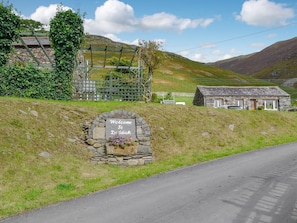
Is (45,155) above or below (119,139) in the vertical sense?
below

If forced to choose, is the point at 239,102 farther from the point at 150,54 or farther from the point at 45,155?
the point at 45,155

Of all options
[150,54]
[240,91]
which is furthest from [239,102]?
[150,54]

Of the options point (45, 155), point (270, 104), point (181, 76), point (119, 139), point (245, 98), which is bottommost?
point (45, 155)

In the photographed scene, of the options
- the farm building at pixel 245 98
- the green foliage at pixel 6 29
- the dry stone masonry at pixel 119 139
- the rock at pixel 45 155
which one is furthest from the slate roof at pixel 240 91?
the rock at pixel 45 155

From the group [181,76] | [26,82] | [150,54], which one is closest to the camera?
[26,82]

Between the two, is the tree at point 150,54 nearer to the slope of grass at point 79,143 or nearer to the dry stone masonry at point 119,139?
the slope of grass at point 79,143

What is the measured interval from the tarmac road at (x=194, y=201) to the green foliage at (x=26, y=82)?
39.5 ft

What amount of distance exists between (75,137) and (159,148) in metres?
4.91

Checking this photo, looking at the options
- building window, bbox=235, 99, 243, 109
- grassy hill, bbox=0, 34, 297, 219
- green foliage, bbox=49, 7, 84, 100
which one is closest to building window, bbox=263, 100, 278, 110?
building window, bbox=235, 99, 243, 109

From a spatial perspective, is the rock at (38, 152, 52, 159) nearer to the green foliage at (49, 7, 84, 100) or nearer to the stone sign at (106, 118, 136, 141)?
the stone sign at (106, 118, 136, 141)

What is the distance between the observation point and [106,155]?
14820 millimetres

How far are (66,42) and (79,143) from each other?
32.9 ft

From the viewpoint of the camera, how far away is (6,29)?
69.5 ft

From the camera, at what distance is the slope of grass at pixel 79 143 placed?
1056 centimetres
